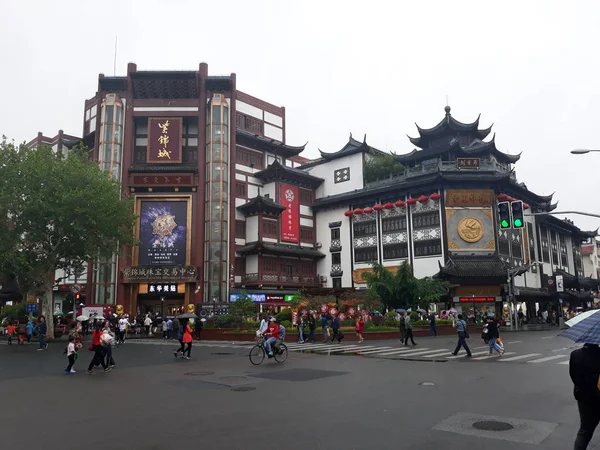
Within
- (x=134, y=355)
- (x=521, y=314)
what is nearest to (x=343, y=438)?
(x=134, y=355)

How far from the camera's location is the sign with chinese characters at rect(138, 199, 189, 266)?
1950 inches

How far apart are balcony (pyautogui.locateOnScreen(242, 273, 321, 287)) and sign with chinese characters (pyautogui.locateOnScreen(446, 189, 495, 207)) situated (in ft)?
56.1

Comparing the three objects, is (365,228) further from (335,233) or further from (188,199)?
(188,199)

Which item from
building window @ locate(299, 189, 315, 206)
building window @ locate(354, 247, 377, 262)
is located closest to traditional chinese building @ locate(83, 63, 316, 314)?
building window @ locate(299, 189, 315, 206)

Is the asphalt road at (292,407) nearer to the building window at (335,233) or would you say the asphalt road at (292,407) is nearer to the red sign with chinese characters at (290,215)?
the red sign with chinese characters at (290,215)

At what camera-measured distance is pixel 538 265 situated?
55.8 m

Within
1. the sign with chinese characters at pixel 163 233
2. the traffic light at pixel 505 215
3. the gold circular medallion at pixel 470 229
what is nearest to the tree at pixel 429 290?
the gold circular medallion at pixel 470 229

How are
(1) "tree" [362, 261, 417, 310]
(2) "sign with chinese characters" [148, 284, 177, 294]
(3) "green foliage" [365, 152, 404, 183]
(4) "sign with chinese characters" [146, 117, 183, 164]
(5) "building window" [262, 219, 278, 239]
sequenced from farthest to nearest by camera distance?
(3) "green foliage" [365, 152, 404, 183] → (5) "building window" [262, 219, 278, 239] → (4) "sign with chinese characters" [146, 117, 183, 164] → (2) "sign with chinese characters" [148, 284, 177, 294] → (1) "tree" [362, 261, 417, 310]

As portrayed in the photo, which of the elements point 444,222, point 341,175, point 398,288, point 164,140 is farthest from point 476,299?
point 164,140

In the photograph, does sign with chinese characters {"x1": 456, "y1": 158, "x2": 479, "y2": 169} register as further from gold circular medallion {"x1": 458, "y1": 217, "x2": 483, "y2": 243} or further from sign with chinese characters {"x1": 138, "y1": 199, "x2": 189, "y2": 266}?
sign with chinese characters {"x1": 138, "y1": 199, "x2": 189, "y2": 266}

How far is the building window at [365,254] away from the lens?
53219mm

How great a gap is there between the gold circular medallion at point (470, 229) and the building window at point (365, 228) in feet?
30.9

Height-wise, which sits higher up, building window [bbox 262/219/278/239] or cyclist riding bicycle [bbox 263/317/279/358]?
building window [bbox 262/219/278/239]

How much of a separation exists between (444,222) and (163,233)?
2778cm
